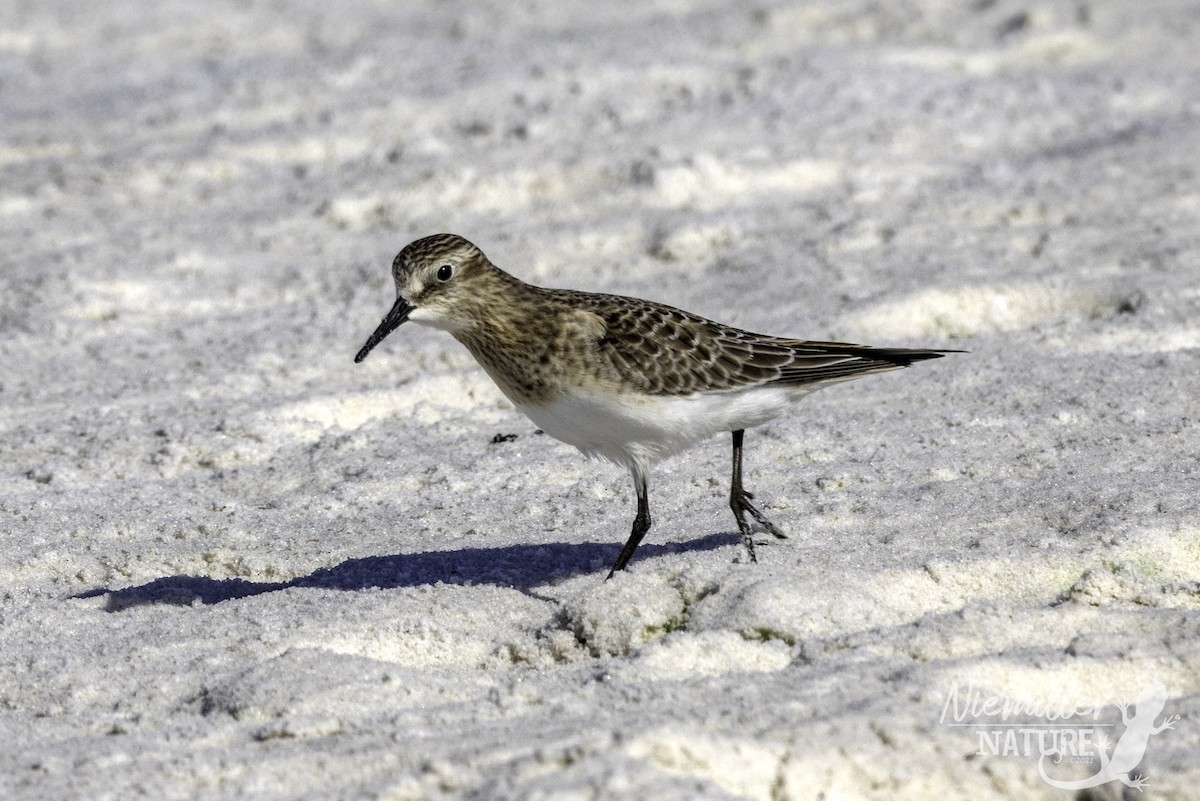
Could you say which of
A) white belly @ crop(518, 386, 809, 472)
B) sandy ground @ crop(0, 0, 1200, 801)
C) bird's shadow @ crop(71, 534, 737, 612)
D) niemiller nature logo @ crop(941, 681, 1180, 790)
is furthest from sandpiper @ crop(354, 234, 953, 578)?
niemiller nature logo @ crop(941, 681, 1180, 790)

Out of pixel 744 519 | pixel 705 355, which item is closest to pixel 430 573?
pixel 744 519

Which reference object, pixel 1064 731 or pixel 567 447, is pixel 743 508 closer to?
pixel 567 447

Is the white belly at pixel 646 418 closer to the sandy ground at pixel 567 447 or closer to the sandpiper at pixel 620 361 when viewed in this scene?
the sandpiper at pixel 620 361

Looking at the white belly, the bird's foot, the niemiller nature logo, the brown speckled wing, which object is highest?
the brown speckled wing

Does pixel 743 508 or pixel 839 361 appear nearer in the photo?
pixel 743 508

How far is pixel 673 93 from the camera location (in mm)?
9148

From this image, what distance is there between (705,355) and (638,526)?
1.87 ft

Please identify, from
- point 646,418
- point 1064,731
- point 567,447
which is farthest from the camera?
point 567,447

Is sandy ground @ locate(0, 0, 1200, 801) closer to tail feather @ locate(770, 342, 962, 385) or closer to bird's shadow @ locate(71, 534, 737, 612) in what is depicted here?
bird's shadow @ locate(71, 534, 737, 612)

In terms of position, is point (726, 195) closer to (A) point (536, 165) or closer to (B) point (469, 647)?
(A) point (536, 165)

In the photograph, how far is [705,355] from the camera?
4809 mm

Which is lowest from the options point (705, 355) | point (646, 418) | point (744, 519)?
point (744, 519)

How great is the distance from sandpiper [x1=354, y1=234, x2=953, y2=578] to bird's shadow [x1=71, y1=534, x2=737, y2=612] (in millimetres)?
221

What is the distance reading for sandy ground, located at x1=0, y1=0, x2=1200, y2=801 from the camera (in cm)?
362
